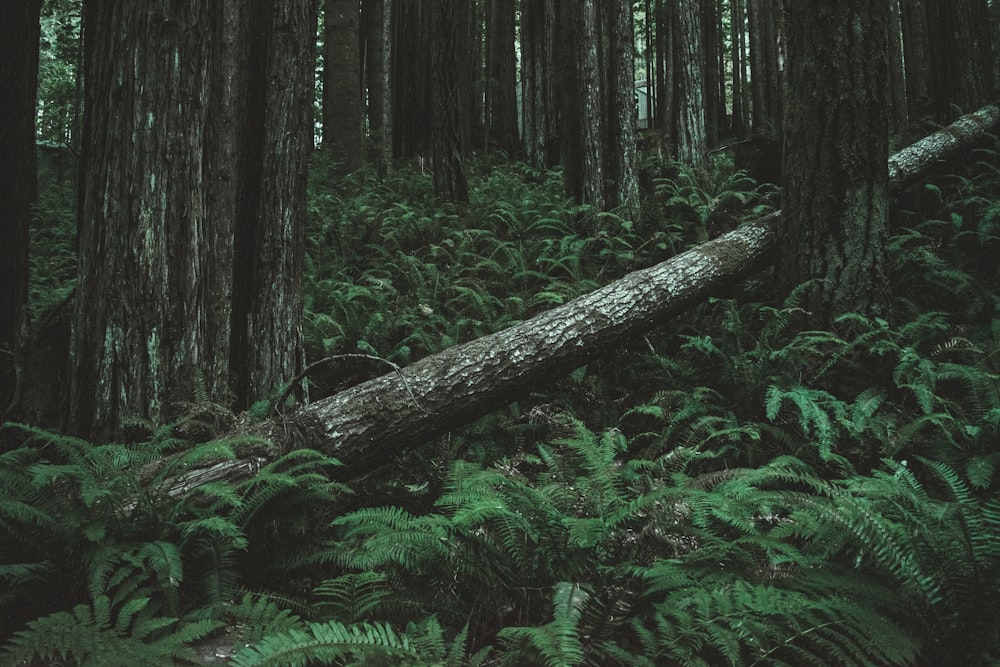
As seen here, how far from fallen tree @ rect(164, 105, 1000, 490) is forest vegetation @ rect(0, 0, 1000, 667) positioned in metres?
0.03

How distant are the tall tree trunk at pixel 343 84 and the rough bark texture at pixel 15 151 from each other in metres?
8.07

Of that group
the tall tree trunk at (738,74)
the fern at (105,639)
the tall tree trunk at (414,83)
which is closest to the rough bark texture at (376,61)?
the tall tree trunk at (414,83)

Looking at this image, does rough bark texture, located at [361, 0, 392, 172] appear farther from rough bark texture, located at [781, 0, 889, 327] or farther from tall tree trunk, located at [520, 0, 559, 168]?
rough bark texture, located at [781, 0, 889, 327]

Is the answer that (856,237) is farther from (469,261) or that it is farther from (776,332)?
(469,261)

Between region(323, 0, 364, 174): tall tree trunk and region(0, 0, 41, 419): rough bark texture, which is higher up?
region(323, 0, 364, 174): tall tree trunk

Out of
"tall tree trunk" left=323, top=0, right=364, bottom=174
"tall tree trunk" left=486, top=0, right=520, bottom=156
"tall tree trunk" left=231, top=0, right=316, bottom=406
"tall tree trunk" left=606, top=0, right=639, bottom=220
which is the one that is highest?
"tall tree trunk" left=486, top=0, right=520, bottom=156

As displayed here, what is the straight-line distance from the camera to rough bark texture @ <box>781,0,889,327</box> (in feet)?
17.3

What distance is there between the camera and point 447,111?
10.3m

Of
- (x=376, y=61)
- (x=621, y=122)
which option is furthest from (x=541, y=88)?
(x=621, y=122)

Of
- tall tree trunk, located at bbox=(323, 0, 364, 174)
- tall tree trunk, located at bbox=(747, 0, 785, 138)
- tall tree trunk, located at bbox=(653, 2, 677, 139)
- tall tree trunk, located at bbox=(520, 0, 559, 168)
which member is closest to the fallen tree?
tall tree trunk, located at bbox=(323, 0, 364, 174)

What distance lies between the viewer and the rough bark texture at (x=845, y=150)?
5.29 meters

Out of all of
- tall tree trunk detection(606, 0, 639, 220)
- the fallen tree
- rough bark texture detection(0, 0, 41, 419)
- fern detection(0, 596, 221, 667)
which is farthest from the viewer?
tall tree trunk detection(606, 0, 639, 220)

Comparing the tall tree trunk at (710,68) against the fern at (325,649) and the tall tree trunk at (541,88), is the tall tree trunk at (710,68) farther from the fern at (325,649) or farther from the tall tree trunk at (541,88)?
the fern at (325,649)

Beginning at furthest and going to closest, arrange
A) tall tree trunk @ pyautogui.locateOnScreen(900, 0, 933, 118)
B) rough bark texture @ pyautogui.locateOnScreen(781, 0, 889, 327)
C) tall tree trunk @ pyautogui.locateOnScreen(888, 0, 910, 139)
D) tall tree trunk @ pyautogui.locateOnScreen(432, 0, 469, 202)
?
tall tree trunk @ pyautogui.locateOnScreen(900, 0, 933, 118), tall tree trunk @ pyautogui.locateOnScreen(432, 0, 469, 202), tall tree trunk @ pyautogui.locateOnScreen(888, 0, 910, 139), rough bark texture @ pyautogui.locateOnScreen(781, 0, 889, 327)
